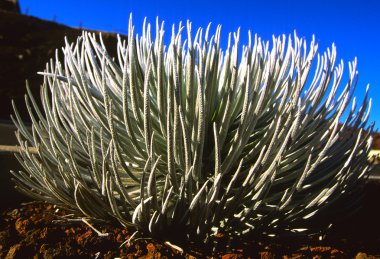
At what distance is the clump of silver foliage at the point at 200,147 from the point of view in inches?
49.0

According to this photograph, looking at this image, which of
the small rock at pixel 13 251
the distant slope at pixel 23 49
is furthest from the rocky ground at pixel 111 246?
the distant slope at pixel 23 49

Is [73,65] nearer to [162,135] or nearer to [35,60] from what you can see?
[162,135]

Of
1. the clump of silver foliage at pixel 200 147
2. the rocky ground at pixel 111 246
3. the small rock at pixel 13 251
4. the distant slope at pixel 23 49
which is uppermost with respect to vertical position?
the distant slope at pixel 23 49

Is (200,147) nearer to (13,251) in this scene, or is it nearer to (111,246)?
(111,246)

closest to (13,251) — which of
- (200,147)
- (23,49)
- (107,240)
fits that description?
(107,240)

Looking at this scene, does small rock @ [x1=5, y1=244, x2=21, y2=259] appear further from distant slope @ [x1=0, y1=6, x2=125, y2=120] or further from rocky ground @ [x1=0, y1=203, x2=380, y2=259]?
distant slope @ [x1=0, y1=6, x2=125, y2=120]

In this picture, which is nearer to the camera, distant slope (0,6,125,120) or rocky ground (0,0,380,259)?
rocky ground (0,0,380,259)

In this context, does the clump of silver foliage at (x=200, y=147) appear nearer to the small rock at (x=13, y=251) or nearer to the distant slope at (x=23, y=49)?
the small rock at (x=13, y=251)

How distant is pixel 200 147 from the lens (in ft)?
4.21

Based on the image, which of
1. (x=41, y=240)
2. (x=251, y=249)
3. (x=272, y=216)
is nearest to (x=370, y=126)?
(x=272, y=216)

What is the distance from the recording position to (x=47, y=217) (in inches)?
63.6

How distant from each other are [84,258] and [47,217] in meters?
0.41

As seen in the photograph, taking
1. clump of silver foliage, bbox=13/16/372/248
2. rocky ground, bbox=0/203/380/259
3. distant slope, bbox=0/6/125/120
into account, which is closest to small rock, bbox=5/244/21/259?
rocky ground, bbox=0/203/380/259

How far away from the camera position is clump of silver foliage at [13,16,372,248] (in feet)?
4.09
